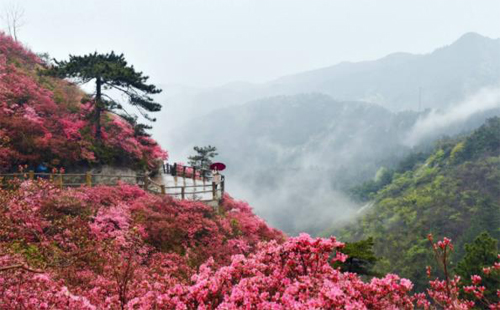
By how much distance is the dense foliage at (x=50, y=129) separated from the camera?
578 inches

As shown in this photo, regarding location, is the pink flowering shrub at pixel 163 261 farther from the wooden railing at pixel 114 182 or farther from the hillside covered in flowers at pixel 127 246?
the wooden railing at pixel 114 182

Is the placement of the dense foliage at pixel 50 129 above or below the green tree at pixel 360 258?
above

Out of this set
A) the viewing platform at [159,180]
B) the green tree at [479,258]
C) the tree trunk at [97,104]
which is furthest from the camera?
the green tree at [479,258]

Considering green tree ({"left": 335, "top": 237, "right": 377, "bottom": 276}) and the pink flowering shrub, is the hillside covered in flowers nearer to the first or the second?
the pink flowering shrub

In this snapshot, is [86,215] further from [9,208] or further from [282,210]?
[282,210]

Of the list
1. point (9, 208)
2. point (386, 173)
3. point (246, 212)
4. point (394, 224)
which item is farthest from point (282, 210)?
point (9, 208)

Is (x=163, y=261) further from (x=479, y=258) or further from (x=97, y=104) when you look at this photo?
(x=479, y=258)

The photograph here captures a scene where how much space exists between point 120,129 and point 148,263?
11704 millimetres

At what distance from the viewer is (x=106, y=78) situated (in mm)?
16828

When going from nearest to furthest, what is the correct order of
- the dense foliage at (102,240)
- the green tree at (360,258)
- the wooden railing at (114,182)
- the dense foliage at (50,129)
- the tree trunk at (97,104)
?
the dense foliage at (102,240)
the green tree at (360,258)
the wooden railing at (114,182)
the dense foliage at (50,129)
the tree trunk at (97,104)

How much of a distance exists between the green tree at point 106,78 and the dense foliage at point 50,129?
3.23 ft

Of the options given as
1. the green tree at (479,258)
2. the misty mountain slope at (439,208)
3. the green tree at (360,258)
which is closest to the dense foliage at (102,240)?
the green tree at (360,258)

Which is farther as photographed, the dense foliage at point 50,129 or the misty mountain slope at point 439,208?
the misty mountain slope at point 439,208

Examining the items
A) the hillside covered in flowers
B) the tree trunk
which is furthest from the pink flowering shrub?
the tree trunk
